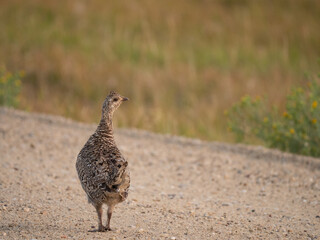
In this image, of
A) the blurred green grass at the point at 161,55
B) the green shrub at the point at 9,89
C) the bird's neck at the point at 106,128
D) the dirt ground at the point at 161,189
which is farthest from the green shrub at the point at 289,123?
the green shrub at the point at 9,89

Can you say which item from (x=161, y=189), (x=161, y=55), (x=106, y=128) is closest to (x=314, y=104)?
(x=161, y=189)

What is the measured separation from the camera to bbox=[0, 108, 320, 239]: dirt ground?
5.54 metres

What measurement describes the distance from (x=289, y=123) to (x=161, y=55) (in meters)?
7.58

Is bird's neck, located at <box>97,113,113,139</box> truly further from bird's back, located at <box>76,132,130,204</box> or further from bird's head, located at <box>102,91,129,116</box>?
bird's back, located at <box>76,132,130,204</box>

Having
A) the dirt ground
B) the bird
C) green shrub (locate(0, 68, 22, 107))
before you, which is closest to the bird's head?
the bird

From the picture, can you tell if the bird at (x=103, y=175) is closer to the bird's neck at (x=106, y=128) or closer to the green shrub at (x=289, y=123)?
the bird's neck at (x=106, y=128)

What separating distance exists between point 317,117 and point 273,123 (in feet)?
2.75

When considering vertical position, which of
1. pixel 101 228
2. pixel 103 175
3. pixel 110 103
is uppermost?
pixel 110 103

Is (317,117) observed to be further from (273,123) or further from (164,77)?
(164,77)

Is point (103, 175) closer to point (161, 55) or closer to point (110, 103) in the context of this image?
point (110, 103)

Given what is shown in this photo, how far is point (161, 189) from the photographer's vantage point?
287 inches

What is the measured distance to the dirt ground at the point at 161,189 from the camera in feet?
18.2

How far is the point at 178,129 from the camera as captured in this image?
448 inches

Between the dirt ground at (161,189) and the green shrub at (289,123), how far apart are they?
313 mm
